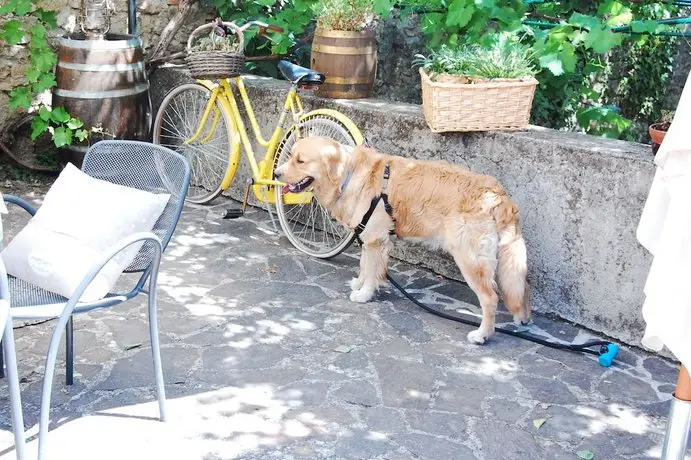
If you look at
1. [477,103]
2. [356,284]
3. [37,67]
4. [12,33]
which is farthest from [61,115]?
[477,103]

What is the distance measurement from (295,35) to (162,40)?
1.13 metres

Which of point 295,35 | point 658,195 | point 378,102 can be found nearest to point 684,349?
point 658,195

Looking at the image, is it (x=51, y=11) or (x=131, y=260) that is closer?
(x=131, y=260)

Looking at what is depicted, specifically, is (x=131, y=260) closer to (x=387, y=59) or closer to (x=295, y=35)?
(x=295, y=35)

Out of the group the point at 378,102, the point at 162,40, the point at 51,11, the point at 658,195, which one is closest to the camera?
the point at 658,195

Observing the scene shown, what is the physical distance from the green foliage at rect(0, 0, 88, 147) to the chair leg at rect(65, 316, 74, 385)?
2875 mm

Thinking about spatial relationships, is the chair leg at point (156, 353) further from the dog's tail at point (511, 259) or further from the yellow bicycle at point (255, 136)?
the yellow bicycle at point (255, 136)

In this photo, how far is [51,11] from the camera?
6703 mm

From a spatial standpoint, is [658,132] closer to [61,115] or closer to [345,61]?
[345,61]

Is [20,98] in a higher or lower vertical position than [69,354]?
higher

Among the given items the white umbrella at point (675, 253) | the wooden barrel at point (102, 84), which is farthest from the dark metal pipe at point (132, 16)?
the white umbrella at point (675, 253)

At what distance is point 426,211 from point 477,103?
754mm

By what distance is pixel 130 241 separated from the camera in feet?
10.1

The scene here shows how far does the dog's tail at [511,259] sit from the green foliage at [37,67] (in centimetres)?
340
